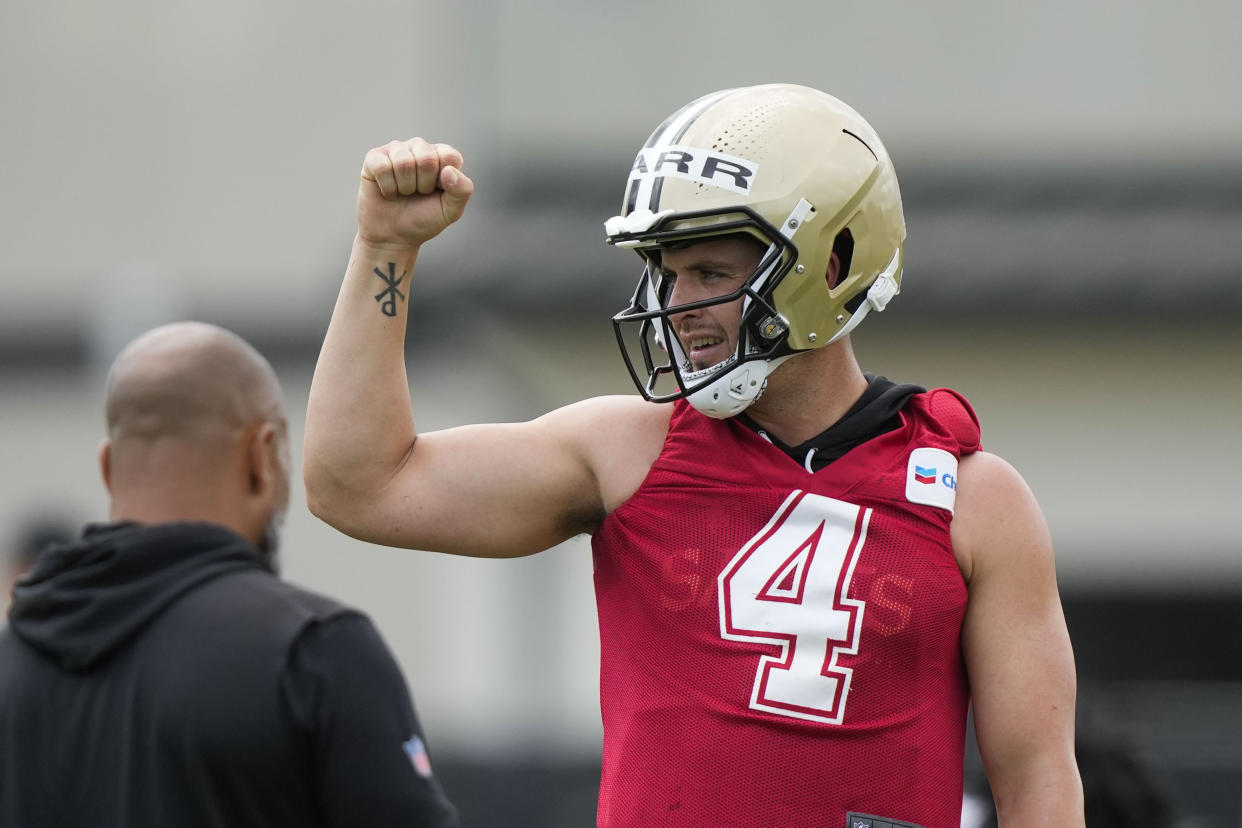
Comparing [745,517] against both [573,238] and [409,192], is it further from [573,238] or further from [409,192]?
[573,238]

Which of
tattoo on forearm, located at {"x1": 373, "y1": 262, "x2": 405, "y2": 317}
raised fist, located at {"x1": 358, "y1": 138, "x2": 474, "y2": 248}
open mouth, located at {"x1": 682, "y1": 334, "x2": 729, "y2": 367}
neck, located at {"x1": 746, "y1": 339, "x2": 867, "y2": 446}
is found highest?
raised fist, located at {"x1": 358, "y1": 138, "x2": 474, "y2": 248}

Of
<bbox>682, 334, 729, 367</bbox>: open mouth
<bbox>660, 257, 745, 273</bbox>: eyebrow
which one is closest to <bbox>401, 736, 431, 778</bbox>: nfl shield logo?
<bbox>682, 334, 729, 367</bbox>: open mouth

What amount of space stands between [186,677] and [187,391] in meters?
0.57

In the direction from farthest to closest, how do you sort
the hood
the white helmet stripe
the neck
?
the neck < the white helmet stripe < the hood

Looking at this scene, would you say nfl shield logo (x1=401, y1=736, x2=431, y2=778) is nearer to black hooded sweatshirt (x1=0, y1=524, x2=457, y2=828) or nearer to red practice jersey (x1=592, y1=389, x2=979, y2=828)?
black hooded sweatshirt (x1=0, y1=524, x2=457, y2=828)

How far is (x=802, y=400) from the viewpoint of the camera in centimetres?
363

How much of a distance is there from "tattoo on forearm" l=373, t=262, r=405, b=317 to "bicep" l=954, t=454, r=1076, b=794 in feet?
3.58

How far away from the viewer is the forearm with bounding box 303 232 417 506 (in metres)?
3.42

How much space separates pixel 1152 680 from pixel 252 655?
10007 mm

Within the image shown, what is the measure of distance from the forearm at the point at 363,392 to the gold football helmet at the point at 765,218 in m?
0.41

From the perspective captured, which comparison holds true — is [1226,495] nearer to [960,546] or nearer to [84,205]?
[84,205]

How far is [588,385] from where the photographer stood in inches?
518

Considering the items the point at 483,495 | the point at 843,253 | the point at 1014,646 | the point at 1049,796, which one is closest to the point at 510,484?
the point at 483,495

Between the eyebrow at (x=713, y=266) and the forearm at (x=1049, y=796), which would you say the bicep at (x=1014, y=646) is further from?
the eyebrow at (x=713, y=266)
